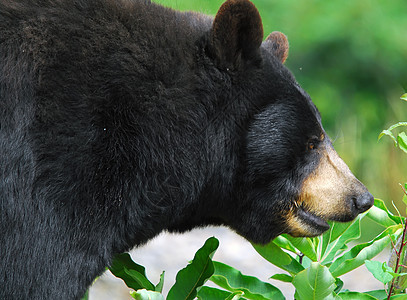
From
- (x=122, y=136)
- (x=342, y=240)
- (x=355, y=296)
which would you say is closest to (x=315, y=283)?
(x=355, y=296)

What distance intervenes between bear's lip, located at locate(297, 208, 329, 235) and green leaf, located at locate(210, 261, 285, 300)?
0.50 m

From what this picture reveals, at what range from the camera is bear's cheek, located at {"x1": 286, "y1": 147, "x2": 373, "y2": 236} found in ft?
9.96

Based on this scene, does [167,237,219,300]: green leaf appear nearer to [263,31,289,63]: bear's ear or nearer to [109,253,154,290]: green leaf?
[109,253,154,290]: green leaf

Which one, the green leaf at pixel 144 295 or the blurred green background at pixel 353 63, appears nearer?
the green leaf at pixel 144 295

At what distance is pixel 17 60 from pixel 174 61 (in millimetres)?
624

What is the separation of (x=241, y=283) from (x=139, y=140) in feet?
2.25

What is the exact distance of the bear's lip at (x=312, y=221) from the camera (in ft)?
10.1

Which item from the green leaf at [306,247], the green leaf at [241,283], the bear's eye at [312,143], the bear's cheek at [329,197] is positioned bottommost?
the green leaf at [241,283]

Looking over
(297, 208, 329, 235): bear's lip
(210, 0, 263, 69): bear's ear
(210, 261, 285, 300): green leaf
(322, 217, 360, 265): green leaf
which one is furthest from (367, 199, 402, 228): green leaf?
(210, 0, 263, 69): bear's ear

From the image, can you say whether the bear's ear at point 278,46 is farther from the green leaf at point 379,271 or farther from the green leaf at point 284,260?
the green leaf at point 379,271

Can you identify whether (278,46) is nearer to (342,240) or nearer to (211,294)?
(342,240)

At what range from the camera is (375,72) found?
847 centimetres

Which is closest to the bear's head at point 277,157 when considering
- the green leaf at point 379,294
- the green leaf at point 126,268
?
the green leaf at point 379,294

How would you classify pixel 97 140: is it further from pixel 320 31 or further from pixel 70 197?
pixel 320 31
